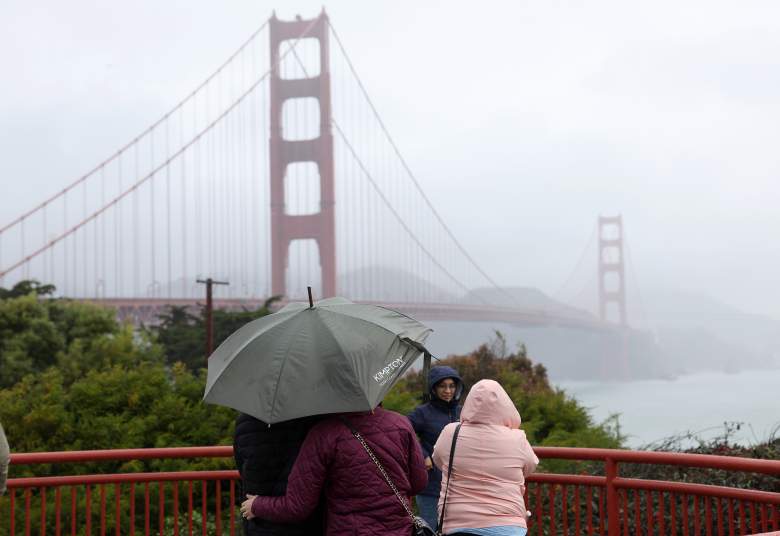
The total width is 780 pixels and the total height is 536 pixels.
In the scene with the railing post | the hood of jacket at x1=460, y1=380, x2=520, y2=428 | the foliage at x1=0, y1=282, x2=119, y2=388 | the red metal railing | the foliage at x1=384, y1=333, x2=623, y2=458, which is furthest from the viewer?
the foliage at x1=0, y1=282, x2=119, y2=388

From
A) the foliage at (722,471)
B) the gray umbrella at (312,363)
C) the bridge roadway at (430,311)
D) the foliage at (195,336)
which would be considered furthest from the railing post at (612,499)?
the bridge roadway at (430,311)

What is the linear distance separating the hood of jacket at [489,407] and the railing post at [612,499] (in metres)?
1.16

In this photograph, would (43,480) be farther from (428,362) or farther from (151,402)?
(151,402)

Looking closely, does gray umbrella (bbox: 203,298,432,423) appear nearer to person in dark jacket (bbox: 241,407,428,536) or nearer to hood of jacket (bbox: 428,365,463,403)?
person in dark jacket (bbox: 241,407,428,536)

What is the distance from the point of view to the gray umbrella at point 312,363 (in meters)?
2.72

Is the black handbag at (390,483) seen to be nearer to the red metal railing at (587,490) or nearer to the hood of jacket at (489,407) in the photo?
the hood of jacket at (489,407)

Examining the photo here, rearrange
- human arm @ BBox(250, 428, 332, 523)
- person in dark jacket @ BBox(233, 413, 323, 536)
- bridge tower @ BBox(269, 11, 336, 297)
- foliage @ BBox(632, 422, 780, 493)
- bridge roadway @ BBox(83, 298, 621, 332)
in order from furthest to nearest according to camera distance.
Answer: bridge tower @ BBox(269, 11, 336, 297)
bridge roadway @ BBox(83, 298, 621, 332)
foliage @ BBox(632, 422, 780, 493)
person in dark jacket @ BBox(233, 413, 323, 536)
human arm @ BBox(250, 428, 332, 523)

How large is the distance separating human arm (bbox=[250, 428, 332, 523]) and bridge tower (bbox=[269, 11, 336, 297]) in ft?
107

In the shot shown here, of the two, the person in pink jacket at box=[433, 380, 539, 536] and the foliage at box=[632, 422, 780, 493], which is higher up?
the person in pink jacket at box=[433, 380, 539, 536]

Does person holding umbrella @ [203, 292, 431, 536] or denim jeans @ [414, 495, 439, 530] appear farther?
denim jeans @ [414, 495, 439, 530]

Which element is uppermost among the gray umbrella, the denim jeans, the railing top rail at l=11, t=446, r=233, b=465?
the gray umbrella

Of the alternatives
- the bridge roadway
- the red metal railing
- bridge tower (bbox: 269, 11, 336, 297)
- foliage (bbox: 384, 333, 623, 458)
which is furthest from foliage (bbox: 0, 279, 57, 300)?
the red metal railing

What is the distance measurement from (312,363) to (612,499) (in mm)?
1881

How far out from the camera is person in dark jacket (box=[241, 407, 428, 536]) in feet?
8.83
